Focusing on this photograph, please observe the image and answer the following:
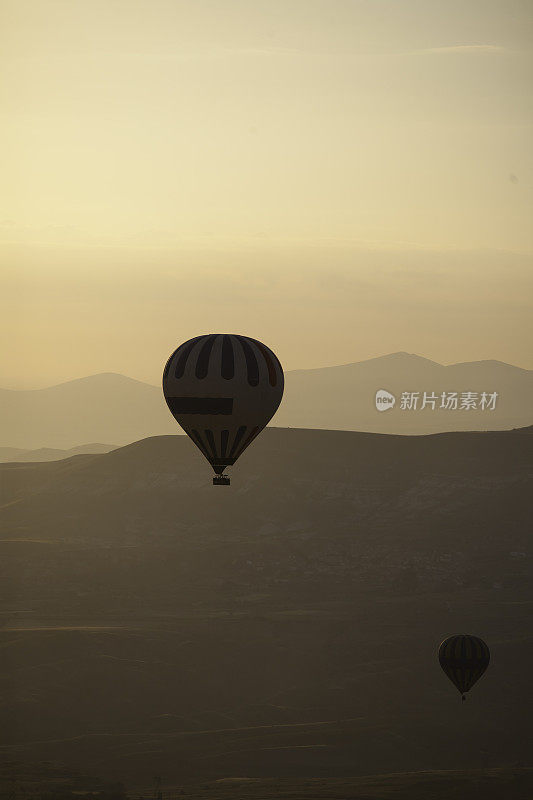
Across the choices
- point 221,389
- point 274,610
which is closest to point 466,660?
point 221,389

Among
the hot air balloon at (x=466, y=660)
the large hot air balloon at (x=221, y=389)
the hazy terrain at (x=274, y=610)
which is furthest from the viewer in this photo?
the hazy terrain at (x=274, y=610)

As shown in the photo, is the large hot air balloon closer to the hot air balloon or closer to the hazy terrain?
the hazy terrain

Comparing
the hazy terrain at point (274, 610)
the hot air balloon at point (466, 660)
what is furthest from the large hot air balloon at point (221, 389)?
the hot air balloon at point (466, 660)

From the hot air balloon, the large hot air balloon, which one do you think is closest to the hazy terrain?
the hot air balloon

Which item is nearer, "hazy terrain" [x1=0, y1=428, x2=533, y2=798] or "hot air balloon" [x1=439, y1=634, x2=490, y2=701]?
"hot air balloon" [x1=439, y1=634, x2=490, y2=701]

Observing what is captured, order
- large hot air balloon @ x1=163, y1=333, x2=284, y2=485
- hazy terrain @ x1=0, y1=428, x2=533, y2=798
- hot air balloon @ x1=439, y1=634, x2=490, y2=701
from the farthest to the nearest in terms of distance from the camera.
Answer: hazy terrain @ x1=0, y1=428, x2=533, y2=798 < hot air balloon @ x1=439, y1=634, x2=490, y2=701 < large hot air balloon @ x1=163, y1=333, x2=284, y2=485

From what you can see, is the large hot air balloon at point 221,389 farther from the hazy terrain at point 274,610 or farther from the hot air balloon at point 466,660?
the hot air balloon at point 466,660

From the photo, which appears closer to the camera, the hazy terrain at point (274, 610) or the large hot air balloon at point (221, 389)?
the large hot air balloon at point (221, 389)

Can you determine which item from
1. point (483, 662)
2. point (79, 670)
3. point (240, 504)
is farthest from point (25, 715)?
point (240, 504)

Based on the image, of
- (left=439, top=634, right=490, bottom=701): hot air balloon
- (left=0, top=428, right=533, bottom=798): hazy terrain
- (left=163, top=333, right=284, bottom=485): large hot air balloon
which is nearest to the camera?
(left=163, top=333, right=284, bottom=485): large hot air balloon
